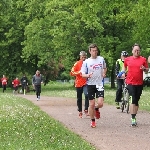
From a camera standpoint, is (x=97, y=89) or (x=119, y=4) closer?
(x=97, y=89)

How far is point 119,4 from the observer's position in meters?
23.8

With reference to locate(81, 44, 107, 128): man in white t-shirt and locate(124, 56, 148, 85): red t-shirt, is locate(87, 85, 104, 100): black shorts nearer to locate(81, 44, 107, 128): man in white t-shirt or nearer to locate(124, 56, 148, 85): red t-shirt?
locate(81, 44, 107, 128): man in white t-shirt

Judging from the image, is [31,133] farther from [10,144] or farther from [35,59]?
[35,59]

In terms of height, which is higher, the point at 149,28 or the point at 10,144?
the point at 149,28

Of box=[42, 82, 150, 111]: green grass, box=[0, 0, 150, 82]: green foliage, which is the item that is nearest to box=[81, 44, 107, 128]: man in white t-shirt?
box=[42, 82, 150, 111]: green grass

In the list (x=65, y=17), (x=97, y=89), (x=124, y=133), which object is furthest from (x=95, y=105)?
(x=65, y=17)

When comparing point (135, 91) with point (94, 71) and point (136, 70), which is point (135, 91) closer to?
point (136, 70)

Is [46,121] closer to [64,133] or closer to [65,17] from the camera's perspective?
[64,133]

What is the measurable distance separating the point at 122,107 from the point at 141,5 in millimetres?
8628

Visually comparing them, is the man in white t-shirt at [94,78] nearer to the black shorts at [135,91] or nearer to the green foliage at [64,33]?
the black shorts at [135,91]

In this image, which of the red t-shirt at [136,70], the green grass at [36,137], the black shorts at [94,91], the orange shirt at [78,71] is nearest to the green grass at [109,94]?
the orange shirt at [78,71]

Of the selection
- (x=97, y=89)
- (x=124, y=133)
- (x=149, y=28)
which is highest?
(x=149, y=28)

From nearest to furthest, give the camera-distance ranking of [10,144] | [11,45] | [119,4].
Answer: [10,144] → [119,4] → [11,45]

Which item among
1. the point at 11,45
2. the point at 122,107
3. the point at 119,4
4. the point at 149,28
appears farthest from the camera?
the point at 11,45
